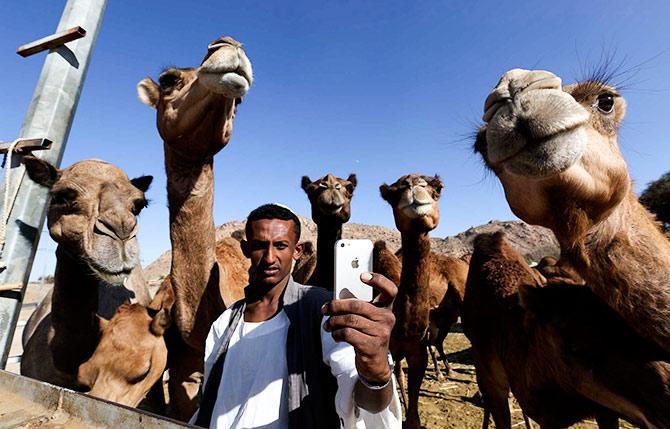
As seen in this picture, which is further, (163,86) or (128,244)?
(163,86)

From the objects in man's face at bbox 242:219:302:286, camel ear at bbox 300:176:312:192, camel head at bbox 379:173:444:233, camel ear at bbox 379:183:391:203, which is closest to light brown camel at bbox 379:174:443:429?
camel head at bbox 379:173:444:233

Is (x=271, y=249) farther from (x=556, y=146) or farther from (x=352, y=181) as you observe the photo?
(x=352, y=181)

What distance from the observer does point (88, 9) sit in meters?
2.69

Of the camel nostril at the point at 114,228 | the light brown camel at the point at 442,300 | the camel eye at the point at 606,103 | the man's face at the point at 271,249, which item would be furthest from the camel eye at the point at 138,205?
the light brown camel at the point at 442,300

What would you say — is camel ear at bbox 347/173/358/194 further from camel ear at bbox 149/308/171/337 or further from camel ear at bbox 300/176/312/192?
A: camel ear at bbox 149/308/171/337

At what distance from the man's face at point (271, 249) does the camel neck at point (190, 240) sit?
50.4 inches

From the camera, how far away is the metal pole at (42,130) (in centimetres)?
231

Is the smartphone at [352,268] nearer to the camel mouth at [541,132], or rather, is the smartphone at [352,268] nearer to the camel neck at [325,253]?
the camel mouth at [541,132]

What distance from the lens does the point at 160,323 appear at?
319 centimetres

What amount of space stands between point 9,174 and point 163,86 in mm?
1399

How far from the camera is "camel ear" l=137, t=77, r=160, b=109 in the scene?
11.3 ft

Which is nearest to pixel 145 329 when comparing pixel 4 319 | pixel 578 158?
pixel 4 319

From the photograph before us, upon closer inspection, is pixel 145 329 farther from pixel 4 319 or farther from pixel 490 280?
A: pixel 490 280

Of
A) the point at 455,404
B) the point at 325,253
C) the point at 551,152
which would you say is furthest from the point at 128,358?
the point at 455,404
